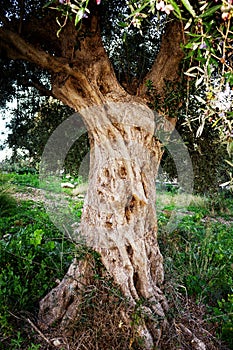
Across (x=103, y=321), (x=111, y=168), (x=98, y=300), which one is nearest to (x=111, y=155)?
(x=111, y=168)

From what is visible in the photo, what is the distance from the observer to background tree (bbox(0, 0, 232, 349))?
2.74m

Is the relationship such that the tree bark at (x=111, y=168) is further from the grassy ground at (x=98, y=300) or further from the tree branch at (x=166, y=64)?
the grassy ground at (x=98, y=300)

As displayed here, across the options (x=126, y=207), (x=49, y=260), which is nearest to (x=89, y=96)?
(x=126, y=207)

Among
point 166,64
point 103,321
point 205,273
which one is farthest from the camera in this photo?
point 205,273

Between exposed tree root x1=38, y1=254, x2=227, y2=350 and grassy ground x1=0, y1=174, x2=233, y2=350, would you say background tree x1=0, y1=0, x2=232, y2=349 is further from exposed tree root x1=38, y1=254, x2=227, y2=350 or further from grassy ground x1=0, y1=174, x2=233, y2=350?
grassy ground x1=0, y1=174, x2=233, y2=350

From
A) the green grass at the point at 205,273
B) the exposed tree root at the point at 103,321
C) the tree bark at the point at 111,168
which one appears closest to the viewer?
the exposed tree root at the point at 103,321

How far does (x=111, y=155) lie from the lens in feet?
9.48

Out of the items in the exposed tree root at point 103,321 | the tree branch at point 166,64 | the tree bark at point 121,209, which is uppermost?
the tree branch at point 166,64

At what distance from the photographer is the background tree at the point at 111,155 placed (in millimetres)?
2736

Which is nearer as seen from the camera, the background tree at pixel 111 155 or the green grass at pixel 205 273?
the background tree at pixel 111 155

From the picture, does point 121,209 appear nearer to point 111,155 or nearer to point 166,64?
point 111,155

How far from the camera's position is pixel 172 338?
2.56m

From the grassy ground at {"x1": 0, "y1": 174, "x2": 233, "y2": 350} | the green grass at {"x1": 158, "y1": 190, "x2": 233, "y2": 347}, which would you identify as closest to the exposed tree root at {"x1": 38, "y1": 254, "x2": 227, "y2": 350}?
the grassy ground at {"x1": 0, "y1": 174, "x2": 233, "y2": 350}

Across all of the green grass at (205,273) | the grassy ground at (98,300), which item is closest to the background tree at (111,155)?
the grassy ground at (98,300)
